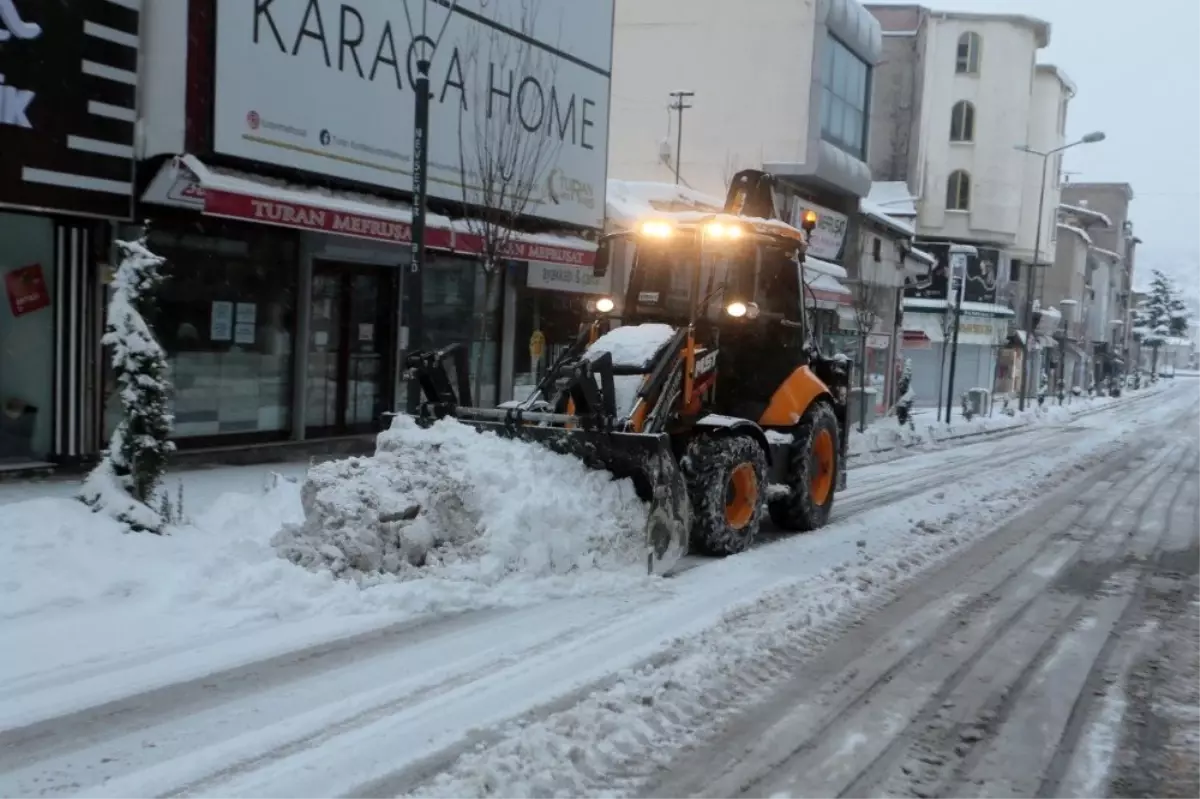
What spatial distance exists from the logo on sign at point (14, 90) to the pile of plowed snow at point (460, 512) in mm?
4914

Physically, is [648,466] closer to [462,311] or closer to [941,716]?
[941,716]

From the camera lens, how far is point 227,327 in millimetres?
12852

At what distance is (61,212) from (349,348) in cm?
510

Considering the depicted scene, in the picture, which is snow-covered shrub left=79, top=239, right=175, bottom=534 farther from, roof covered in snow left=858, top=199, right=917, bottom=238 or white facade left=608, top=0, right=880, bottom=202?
roof covered in snow left=858, top=199, right=917, bottom=238

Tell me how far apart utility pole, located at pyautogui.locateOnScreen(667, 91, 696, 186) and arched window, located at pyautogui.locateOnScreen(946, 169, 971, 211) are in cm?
2796

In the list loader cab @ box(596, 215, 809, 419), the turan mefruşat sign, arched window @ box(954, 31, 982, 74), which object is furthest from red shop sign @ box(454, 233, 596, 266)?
arched window @ box(954, 31, 982, 74)

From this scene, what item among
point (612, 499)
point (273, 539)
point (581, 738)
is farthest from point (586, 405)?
→ point (581, 738)

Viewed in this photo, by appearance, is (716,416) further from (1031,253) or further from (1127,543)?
(1031,253)

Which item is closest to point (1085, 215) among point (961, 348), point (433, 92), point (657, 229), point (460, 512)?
point (961, 348)

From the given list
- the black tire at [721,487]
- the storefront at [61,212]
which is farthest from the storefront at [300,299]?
the black tire at [721,487]

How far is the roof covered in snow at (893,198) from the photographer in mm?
37397

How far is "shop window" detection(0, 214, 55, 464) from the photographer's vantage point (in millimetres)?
10445

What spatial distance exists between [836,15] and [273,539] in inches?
872

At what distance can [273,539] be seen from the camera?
726 centimetres
